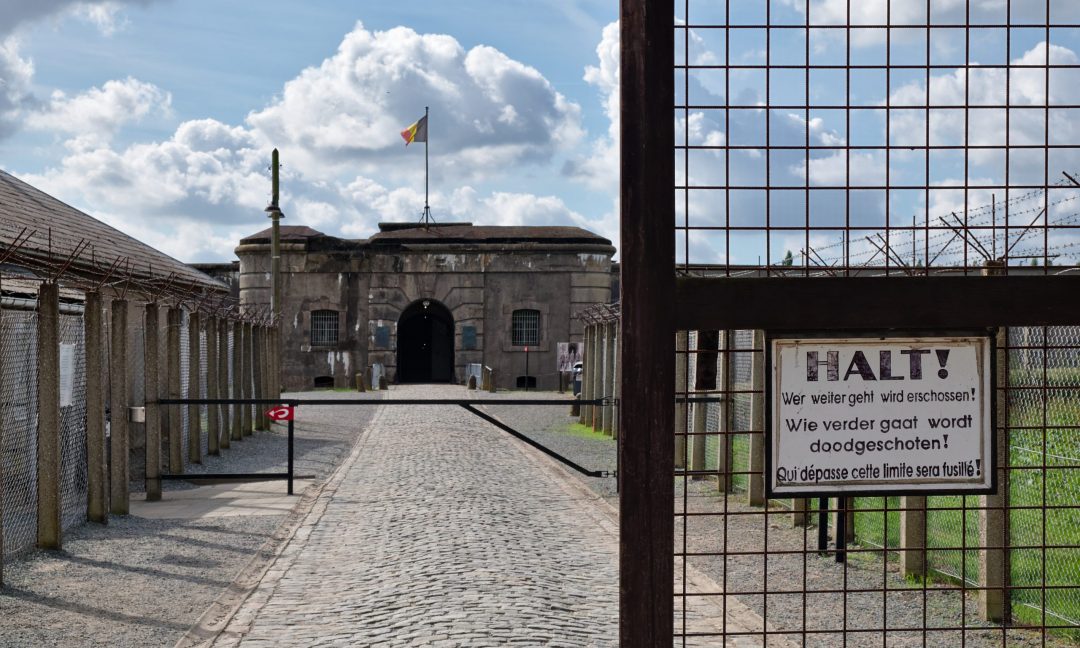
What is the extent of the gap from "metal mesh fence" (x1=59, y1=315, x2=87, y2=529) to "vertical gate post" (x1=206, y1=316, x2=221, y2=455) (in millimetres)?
6294

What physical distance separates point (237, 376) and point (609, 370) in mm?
6768

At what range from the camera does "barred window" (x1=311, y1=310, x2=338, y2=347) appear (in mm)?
40844

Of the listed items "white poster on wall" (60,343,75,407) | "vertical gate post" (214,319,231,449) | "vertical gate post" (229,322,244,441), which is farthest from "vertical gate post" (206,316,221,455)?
"white poster on wall" (60,343,75,407)

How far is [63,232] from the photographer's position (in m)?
18.6

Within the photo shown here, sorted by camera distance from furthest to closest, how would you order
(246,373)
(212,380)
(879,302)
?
(246,373) → (212,380) → (879,302)

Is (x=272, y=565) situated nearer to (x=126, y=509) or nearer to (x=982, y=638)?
(x=126, y=509)

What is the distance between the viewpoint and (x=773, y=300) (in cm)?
447

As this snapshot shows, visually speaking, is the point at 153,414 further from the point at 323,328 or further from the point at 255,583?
the point at 323,328

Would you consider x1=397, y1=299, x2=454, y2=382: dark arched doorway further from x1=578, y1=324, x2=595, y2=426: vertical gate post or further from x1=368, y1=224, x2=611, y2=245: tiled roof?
x1=578, y1=324, x2=595, y2=426: vertical gate post

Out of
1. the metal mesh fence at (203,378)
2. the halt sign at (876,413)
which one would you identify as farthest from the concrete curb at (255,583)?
the metal mesh fence at (203,378)

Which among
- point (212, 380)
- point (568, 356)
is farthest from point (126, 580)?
point (568, 356)

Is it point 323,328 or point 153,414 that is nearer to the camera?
point 153,414

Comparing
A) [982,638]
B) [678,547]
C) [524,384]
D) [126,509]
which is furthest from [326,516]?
[524,384]

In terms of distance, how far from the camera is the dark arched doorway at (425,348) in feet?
150
